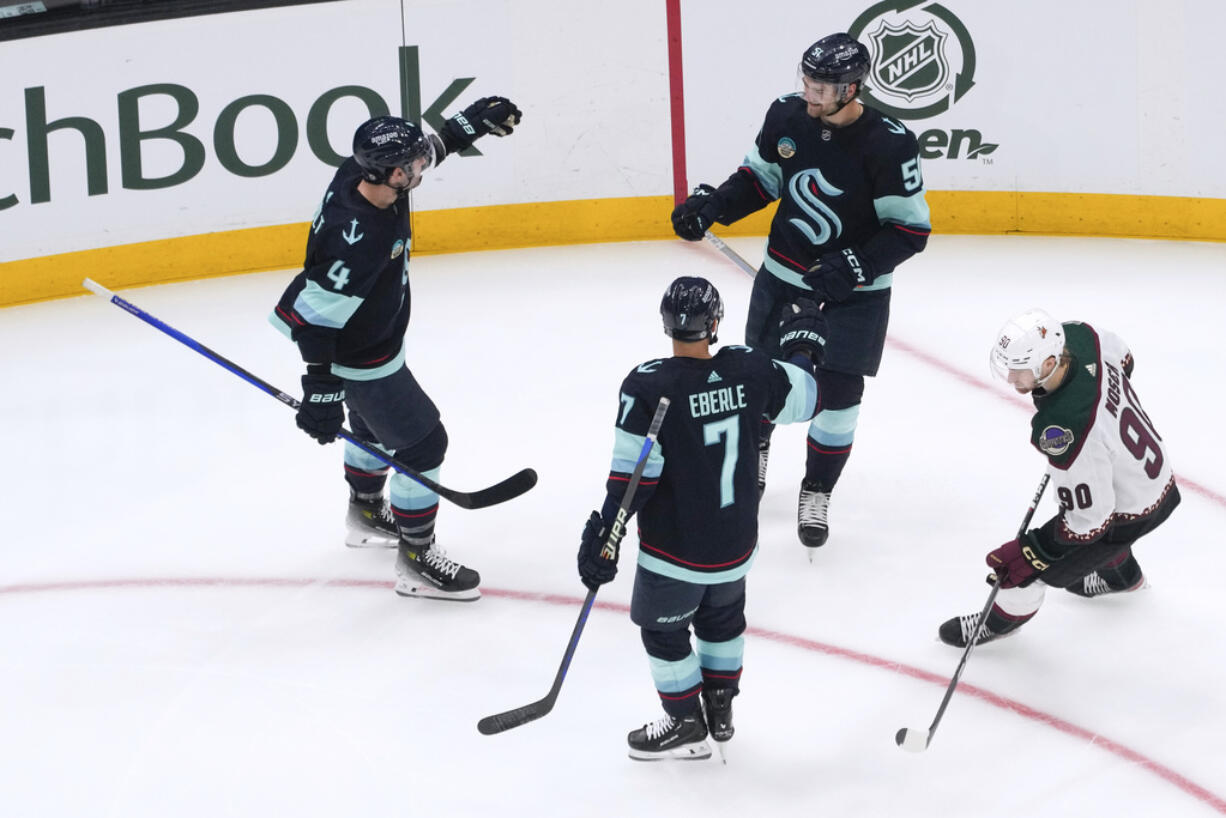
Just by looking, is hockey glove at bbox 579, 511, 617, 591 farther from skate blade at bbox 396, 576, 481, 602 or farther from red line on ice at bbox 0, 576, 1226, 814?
skate blade at bbox 396, 576, 481, 602

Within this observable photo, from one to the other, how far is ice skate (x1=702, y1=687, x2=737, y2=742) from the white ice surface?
83 mm

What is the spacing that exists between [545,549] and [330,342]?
1.07 meters

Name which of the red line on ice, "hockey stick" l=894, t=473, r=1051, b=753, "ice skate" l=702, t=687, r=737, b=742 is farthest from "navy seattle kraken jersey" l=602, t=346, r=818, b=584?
the red line on ice

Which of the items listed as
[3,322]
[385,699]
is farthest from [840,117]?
[3,322]

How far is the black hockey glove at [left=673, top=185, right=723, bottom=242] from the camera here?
13.8 feet

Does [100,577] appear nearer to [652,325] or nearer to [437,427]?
[437,427]

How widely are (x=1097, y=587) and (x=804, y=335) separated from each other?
1213 millimetres

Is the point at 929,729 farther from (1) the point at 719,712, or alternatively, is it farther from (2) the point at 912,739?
(1) the point at 719,712

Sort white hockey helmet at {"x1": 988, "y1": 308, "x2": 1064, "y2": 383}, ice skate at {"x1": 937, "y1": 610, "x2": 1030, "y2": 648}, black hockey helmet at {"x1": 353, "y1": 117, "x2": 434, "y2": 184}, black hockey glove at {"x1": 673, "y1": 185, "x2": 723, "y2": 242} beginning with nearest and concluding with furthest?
white hockey helmet at {"x1": 988, "y1": 308, "x2": 1064, "y2": 383} → black hockey helmet at {"x1": 353, "y1": 117, "x2": 434, "y2": 184} → ice skate at {"x1": 937, "y1": 610, "x2": 1030, "y2": 648} → black hockey glove at {"x1": 673, "y1": 185, "x2": 723, "y2": 242}

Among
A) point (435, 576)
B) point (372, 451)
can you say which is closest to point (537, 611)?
point (435, 576)

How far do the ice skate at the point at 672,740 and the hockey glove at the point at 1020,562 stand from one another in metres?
0.79

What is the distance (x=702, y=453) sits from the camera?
2.94m

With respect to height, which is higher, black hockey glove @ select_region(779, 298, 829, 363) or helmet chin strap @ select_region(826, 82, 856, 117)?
helmet chin strap @ select_region(826, 82, 856, 117)

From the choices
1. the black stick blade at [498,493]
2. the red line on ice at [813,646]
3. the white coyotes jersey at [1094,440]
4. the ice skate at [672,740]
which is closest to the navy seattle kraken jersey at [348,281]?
the black stick blade at [498,493]
